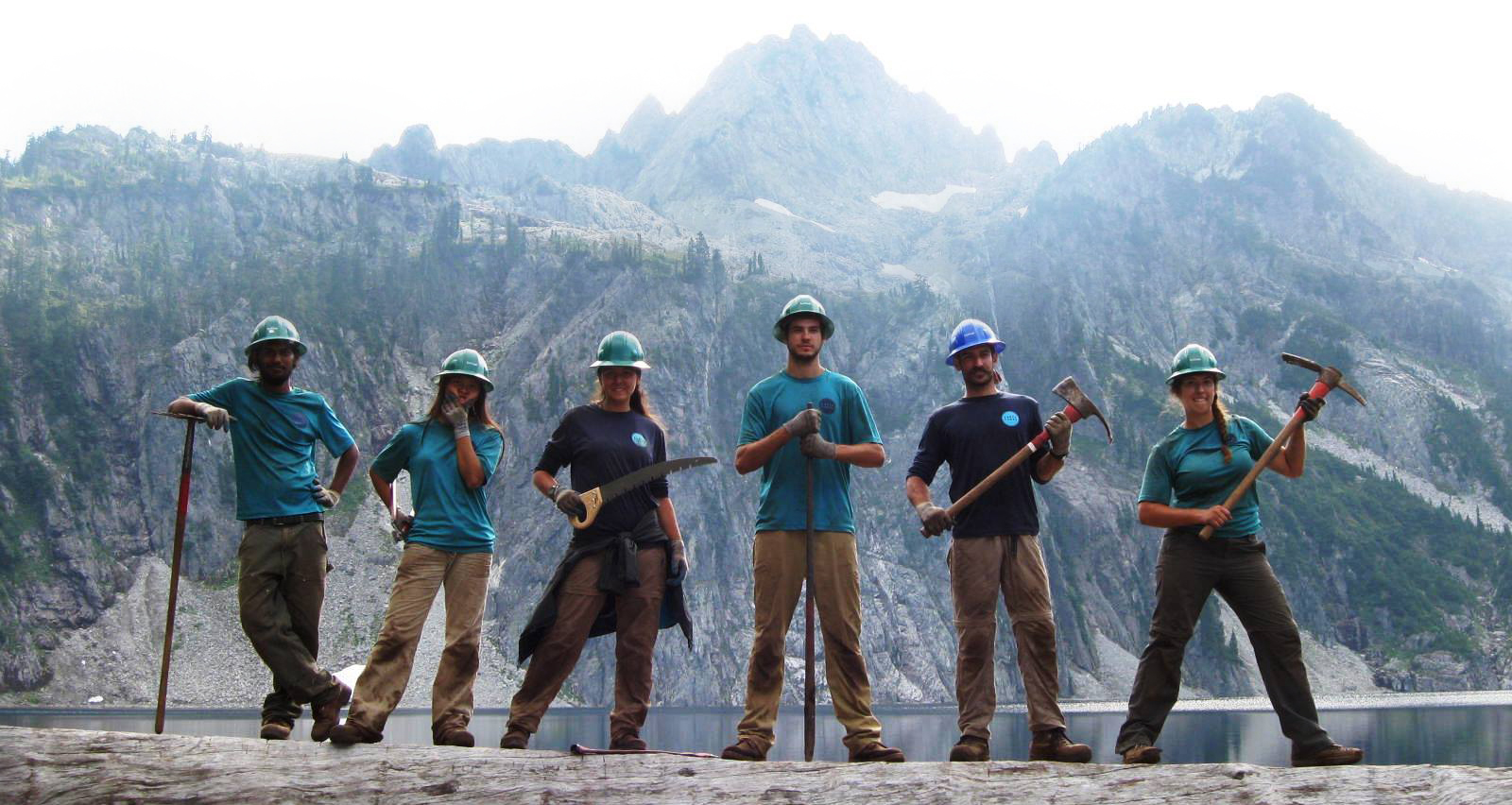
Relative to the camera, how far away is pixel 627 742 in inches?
341

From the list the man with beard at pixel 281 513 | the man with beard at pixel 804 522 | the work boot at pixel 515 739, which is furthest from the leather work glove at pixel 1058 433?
the man with beard at pixel 281 513

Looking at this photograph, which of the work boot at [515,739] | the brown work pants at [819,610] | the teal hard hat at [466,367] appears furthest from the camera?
the teal hard hat at [466,367]

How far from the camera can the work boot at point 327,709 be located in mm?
8234

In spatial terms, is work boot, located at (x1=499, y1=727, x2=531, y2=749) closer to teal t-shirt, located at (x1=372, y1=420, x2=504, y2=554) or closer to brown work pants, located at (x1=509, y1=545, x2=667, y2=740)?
brown work pants, located at (x1=509, y1=545, x2=667, y2=740)

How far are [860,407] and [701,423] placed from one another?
507ft

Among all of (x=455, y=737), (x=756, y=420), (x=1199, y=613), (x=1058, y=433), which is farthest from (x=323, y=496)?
(x=1199, y=613)

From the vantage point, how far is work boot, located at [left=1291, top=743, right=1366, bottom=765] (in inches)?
308

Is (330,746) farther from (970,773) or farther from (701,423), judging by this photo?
(701,423)

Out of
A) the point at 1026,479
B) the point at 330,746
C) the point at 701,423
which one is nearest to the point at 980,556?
the point at 1026,479

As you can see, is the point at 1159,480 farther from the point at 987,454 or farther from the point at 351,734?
the point at 351,734

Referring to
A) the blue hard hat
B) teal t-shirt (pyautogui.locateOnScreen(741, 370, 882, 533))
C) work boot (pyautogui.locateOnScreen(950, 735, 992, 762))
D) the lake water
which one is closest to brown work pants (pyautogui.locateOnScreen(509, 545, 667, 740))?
teal t-shirt (pyautogui.locateOnScreen(741, 370, 882, 533))

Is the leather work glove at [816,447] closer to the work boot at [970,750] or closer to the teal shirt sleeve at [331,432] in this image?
the work boot at [970,750]

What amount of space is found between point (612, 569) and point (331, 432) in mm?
2577

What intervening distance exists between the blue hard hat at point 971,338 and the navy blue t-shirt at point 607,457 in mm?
2475
